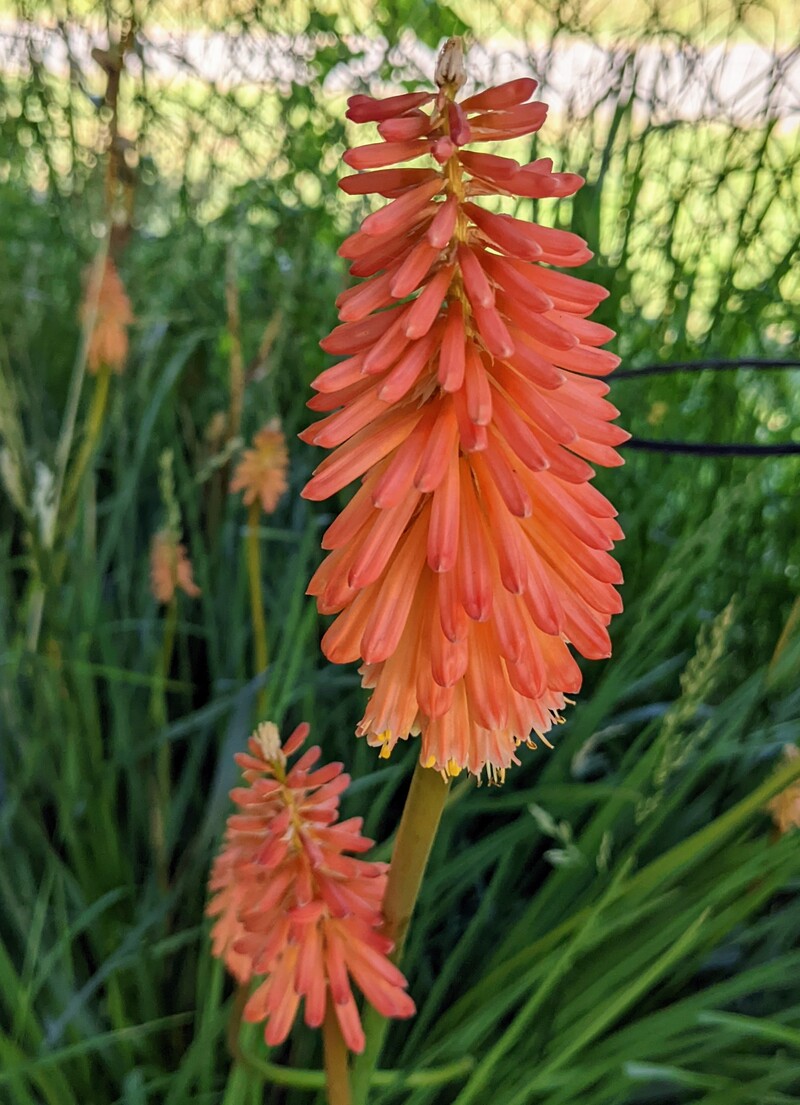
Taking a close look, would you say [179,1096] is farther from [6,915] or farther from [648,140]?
[648,140]

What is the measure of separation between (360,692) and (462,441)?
75cm

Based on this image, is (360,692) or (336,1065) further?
(360,692)

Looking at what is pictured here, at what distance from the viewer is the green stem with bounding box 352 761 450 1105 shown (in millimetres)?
470

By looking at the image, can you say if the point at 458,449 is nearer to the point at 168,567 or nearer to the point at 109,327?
the point at 168,567

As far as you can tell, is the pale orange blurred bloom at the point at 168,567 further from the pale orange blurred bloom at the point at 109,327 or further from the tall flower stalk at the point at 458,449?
the tall flower stalk at the point at 458,449

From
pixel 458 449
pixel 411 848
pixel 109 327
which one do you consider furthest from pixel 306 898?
pixel 109 327

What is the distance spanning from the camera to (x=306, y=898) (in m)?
0.53

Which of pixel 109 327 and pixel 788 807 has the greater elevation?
pixel 109 327

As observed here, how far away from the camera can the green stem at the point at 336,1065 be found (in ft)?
1.82

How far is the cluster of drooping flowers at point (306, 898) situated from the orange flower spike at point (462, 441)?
7cm

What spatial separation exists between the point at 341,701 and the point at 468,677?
28.8 inches

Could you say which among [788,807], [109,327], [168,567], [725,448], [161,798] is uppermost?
[109,327]

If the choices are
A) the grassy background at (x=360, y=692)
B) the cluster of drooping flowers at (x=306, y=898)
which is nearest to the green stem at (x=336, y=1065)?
the cluster of drooping flowers at (x=306, y=898)

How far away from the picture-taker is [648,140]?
131 centimetres
